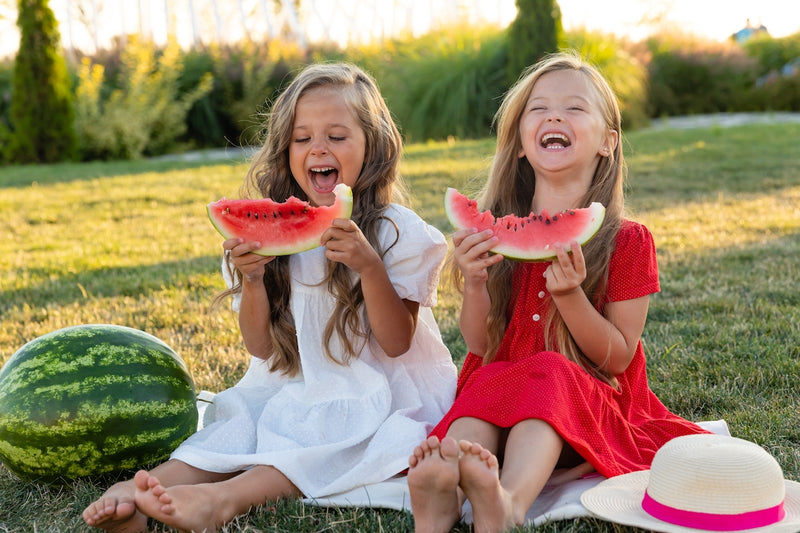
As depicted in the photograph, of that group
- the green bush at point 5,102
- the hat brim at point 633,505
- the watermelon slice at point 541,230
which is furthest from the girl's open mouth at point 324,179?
the green bush at point 5,102

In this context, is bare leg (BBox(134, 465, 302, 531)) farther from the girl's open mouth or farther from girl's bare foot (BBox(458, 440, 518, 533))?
the girl's open mouth

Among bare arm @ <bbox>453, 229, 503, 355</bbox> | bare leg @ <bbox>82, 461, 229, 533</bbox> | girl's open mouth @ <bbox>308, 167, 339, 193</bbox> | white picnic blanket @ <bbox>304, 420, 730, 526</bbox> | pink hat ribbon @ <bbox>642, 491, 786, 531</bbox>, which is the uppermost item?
girl's open mouth @ <bbox>308, 167, 339, 193</bbox>

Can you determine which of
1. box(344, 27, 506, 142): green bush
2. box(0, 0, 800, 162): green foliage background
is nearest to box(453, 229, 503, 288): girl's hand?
box(0, 0, 800, 162): green foliage background

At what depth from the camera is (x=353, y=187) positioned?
3.28 m

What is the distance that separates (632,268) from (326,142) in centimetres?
120

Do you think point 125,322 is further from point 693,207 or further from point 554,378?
point 693,207

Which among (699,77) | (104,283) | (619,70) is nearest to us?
(104,283)

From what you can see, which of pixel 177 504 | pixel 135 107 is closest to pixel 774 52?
pixel 135 107

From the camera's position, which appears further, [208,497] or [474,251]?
[474,251]

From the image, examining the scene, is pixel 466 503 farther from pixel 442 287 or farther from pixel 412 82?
pixel 412 82

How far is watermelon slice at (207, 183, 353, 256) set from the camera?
2965mm

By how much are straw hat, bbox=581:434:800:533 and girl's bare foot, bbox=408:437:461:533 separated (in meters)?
0.41

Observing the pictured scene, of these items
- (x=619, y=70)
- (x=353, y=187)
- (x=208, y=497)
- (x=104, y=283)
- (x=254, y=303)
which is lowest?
(x=104, y=283)

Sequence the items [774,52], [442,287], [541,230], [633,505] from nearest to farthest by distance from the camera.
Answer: [633,505] → [541,230] → [442,287] → [774,52]
